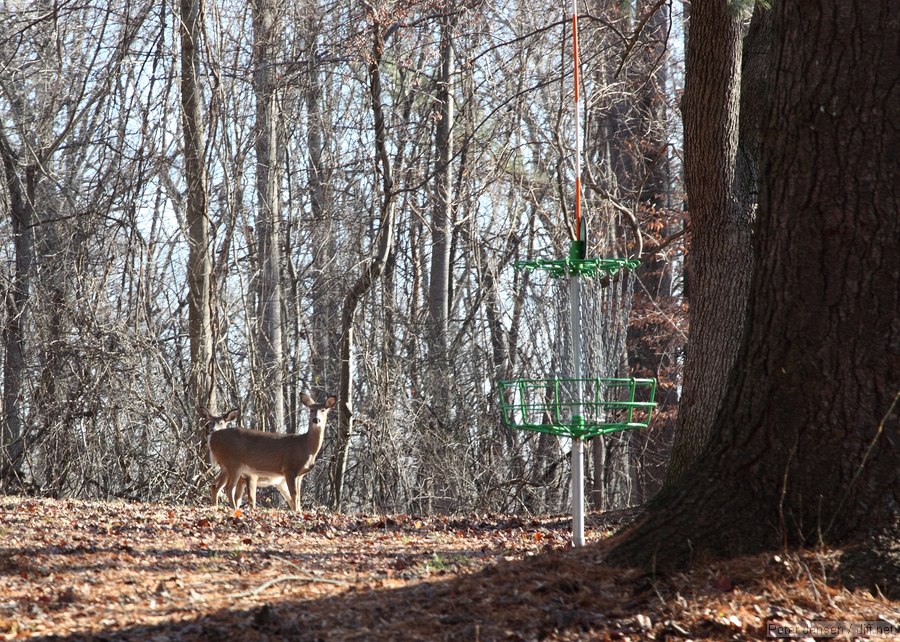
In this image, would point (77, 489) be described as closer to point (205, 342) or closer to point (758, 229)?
point (205, 342)

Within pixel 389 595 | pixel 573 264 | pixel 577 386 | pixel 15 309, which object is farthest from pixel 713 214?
pixel 15 309

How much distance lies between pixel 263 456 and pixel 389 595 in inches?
258

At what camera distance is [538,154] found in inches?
602

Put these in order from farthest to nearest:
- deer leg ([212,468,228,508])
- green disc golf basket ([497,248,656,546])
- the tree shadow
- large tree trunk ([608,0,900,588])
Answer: deer leg ([212,468,228,508])
green disc golf basket ([497,248,656,546])
large tree trunk ([608,0,900,588])
the tree shadow

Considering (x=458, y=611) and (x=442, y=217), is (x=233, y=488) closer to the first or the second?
(x=442, y=217)

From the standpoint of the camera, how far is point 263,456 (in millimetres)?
11141

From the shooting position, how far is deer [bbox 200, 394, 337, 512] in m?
11.1

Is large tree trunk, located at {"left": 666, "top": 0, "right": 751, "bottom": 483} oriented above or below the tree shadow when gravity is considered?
above

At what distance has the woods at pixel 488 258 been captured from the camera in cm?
457

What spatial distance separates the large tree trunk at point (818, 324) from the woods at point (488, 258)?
0.04 feet

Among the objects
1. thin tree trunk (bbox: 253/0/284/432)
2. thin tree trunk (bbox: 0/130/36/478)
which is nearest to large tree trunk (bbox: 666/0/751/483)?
thin tree trunk (bbox: 253/0/284/432)

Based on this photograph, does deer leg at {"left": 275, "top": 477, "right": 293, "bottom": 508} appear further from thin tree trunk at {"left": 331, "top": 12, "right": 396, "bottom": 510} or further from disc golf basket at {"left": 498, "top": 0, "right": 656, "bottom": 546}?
disc golf basket at {"left": 498, "top": 0, "right": 656, "bottom": 546}

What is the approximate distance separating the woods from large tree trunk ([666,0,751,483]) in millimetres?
23

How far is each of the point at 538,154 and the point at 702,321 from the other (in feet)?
26.0
